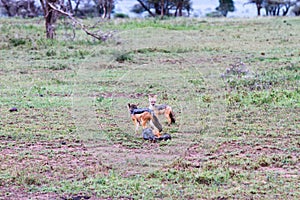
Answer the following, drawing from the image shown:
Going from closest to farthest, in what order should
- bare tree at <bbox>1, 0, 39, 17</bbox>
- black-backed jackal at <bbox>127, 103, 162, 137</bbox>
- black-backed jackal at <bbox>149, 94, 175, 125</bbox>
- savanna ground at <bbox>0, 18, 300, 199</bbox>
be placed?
savanna ground at <bbox>0, 18, 300, 199</bbox>, black-backed jackal at <bbox>127, 103, 162, 137</bbox>, black-backed jackal at <bbox>149, 94, 175, 125</bbox>, bare tree at <bbox>1, 0, 39, 17</bbox>

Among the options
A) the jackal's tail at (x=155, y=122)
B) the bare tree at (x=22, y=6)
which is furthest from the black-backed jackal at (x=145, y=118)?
the bare tree at (x=22, y=6)

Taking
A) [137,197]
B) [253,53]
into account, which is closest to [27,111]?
[137,197]

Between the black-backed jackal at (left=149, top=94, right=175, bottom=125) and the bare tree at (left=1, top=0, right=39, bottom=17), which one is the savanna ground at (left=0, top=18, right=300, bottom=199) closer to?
the black-backed jackal at (left=149, top=94, right=175, bottom=125)

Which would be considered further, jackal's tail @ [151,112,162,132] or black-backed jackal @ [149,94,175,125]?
black-backed jackal @ [149,94,175,125]

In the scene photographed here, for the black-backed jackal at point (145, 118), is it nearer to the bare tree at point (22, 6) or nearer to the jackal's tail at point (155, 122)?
the jackal's tail at point (155, 122)

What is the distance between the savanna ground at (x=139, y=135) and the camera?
13.8ft

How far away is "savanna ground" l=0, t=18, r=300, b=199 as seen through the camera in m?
4.19

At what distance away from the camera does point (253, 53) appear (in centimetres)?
1196

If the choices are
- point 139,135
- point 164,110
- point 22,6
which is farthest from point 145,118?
point 22,6

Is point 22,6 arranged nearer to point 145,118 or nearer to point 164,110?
point 164,110

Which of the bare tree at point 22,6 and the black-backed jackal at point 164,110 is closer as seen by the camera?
the black-backed jackal at point 164,110

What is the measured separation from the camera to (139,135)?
5492 millimetres

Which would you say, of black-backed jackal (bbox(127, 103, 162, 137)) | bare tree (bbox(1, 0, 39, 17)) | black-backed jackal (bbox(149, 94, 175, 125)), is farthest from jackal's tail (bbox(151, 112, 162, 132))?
bare tree (bbox(1, 0, 39, 17))

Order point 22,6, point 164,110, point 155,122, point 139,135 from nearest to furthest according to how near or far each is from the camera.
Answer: point 155,122, point 139,135, point 164,110, point 22,6
